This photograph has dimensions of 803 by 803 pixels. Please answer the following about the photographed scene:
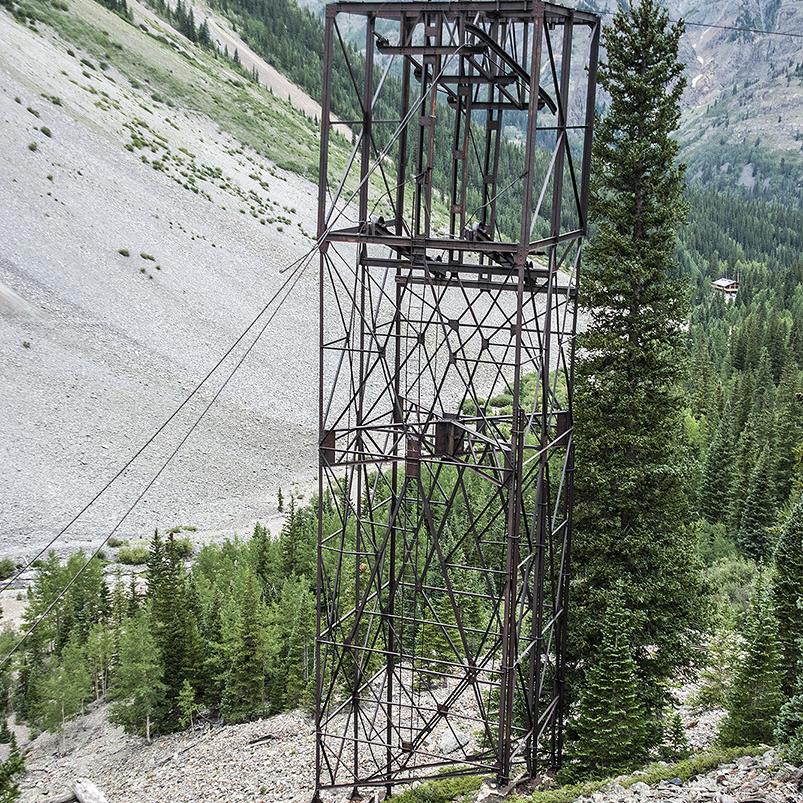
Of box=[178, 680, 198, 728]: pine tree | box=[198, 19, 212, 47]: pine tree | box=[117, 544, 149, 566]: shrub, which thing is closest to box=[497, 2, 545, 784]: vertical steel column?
box=[178, 680, 198, 728]: pine tree

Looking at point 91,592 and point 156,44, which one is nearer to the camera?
point 91,592

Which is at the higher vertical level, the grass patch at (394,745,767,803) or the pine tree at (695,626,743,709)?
the grass patch at (394,745,767,803)

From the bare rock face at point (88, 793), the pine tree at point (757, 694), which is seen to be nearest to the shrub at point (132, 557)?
the bare rock face at point (88, 793)

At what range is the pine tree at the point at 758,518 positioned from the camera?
3369 cm

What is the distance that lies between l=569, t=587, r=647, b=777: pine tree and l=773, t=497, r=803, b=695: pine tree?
2.84 m

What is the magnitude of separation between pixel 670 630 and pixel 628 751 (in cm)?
282

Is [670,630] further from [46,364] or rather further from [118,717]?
[46,364]

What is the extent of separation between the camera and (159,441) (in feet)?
144

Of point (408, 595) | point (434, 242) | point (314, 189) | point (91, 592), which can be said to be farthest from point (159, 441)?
point (314, 189)

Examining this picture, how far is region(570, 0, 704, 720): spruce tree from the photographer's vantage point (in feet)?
57.4

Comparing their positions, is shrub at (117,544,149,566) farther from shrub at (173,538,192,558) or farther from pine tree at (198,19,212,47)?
pine tree at (198,19,212,47)

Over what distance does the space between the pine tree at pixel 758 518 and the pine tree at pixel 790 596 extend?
54.5ft

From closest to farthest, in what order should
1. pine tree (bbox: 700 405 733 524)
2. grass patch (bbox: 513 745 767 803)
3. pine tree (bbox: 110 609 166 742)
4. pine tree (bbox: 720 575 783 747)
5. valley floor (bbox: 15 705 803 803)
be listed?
grass patch (bbox: 513 745 767 803) → pine tree (bbox: 720 575 783 747) → valley floor (bbox: 15 705 803 803) → pine tree (bbox: 110 609 166 742) → pine tree (bbox: 700 405 733 524)

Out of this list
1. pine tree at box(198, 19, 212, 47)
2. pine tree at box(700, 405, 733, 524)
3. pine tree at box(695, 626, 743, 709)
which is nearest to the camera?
pine tree at box(695, 626, 743, 709)
